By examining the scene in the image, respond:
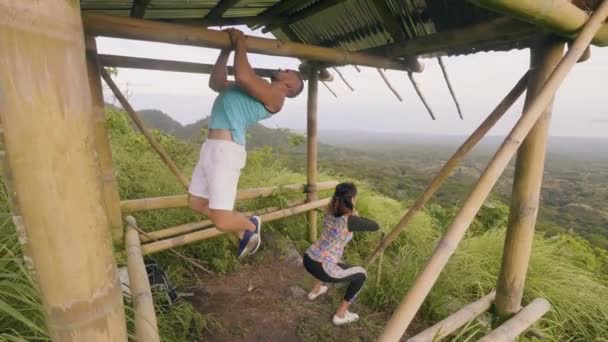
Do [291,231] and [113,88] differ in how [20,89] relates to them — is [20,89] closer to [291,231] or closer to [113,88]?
[113,88]

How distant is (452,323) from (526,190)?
1.03m

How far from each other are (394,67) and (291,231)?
308 centimetres

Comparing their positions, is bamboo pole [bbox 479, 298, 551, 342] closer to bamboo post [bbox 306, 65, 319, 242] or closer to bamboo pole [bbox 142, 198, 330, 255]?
bamboo pole [bbox 142, 198, 330, 255]

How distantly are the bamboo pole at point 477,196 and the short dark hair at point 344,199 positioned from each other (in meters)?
1.50

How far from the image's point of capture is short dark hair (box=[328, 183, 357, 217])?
295 centimetres

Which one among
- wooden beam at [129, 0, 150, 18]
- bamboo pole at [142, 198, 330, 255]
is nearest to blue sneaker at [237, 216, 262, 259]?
bamboo pole at [142, 198, 330, 255]

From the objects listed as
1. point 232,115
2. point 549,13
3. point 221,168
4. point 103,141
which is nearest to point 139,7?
point 103,141

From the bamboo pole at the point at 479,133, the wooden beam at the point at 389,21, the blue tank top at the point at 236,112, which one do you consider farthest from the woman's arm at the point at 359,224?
the wooden beam at the point at 389,21

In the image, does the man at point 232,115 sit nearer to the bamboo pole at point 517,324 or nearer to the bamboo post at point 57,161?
the bamboo post at point 57,161

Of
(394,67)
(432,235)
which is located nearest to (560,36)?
(394,67)

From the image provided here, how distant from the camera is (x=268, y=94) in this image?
216 centimetres

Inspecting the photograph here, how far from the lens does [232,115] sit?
86.4 inches

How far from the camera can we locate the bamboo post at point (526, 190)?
1949 millimetres

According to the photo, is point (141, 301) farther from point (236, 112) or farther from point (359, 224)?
point (359, 224)
